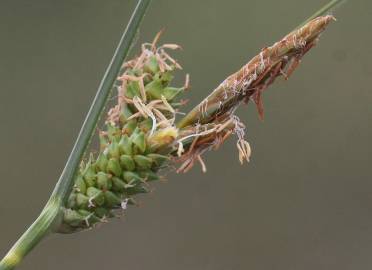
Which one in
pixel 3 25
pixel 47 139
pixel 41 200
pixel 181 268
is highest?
pixel 3 25

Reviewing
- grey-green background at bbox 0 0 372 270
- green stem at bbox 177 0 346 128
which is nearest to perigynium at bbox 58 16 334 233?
green stem at bbox 177 0 346 128

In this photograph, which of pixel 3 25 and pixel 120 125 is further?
pixel 3 25

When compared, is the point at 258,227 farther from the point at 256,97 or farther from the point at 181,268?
the point at 256,97

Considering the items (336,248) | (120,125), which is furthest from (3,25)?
(120,125)

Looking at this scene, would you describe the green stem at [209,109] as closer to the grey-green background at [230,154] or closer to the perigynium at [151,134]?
the perigynium at [151,134]

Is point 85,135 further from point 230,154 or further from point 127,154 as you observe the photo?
point 230,154

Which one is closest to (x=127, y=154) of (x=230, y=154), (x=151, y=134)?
(x=151, y=134)
